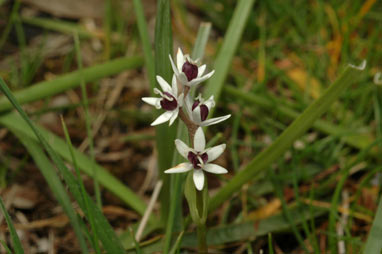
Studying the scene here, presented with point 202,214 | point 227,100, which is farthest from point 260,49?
point 202,214

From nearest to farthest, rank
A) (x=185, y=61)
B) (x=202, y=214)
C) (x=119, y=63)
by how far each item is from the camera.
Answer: (x=185, y=61)
(x=202, y=214)
(x=119, y=63)

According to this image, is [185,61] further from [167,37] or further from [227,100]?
[227,100]

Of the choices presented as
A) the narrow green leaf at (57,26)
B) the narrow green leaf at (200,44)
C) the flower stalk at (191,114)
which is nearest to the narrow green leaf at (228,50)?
the narrow green leaf at (200,44)

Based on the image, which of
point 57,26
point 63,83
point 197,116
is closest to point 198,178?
point 197,116

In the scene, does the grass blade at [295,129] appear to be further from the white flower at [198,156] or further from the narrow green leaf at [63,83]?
the narrow green leaf at [63,83]

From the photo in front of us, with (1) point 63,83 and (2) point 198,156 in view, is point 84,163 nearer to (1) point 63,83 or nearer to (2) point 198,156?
(1) point 63,83

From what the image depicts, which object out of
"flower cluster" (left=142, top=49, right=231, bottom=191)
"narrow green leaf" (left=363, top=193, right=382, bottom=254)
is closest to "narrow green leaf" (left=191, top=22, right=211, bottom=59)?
"flower cluster" (left=142, top=49, right=231, bottom=191)
